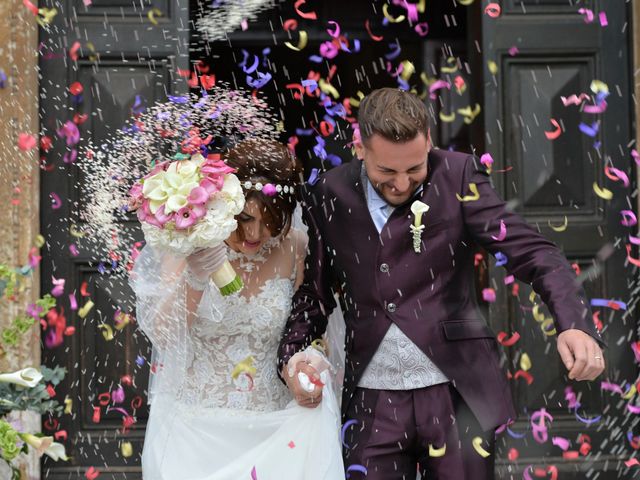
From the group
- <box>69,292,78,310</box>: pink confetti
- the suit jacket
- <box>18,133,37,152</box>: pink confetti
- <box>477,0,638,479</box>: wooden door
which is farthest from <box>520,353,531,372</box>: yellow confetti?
<box>18,133,37,152</box>: pink confetti

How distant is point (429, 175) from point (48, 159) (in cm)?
245

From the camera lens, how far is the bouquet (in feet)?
9.82

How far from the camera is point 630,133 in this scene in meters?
5.09

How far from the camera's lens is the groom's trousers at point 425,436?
311 cm

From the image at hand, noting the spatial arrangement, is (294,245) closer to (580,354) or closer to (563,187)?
(580,354)

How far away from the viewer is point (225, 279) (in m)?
3.22

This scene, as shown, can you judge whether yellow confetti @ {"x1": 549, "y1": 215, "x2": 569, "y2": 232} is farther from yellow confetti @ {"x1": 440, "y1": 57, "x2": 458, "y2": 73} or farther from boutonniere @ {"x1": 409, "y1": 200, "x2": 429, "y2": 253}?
boutonniere @ {"x1": 409, "y1": 200, "x2": 429, "y2": 253}

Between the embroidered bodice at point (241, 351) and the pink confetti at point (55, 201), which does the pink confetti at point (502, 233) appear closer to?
the embroidered bodice at point (241, 351)

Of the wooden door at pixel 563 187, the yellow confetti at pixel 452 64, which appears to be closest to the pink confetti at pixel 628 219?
the wooden door at pixel 563 187

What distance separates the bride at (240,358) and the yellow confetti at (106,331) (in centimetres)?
138

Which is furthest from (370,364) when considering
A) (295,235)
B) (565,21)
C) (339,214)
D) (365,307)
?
(565,21)

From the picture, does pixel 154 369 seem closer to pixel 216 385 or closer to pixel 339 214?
pixel 216 385

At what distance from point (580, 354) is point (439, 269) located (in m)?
0.59

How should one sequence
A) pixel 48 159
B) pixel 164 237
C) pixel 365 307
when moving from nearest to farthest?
pixel 164 237, pixel 365 307, pixel 48 159
